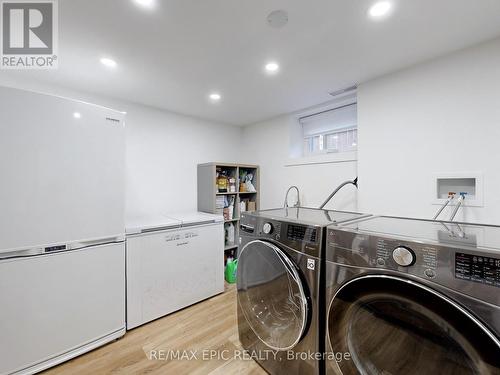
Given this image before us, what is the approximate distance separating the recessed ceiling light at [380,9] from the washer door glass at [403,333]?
1.31 meters

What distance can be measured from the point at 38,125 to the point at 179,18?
110 cm

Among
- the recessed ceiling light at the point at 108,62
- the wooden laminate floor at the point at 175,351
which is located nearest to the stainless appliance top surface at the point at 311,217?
the wooden laminate floor at the point at 175,351

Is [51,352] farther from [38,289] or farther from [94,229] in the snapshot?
[94,229]

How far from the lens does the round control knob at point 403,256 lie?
788 mm

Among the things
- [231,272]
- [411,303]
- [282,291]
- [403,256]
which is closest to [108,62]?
[282,291]

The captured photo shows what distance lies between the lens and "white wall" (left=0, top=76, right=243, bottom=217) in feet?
7.59

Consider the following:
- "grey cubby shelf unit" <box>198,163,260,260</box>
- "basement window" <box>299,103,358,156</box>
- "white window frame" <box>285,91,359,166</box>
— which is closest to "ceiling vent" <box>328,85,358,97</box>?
"white window frame" <box>285,91,359,166</box>

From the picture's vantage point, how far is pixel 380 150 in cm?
181

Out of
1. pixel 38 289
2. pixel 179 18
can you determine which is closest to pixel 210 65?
pixel 179 18

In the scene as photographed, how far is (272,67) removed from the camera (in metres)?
1.66

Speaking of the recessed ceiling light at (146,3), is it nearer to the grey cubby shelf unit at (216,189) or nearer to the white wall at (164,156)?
the white wall at (164,156)

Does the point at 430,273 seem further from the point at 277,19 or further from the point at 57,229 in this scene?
the point at 57,229

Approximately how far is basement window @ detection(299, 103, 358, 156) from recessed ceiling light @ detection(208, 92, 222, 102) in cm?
111

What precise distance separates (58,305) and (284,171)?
2421 mm
